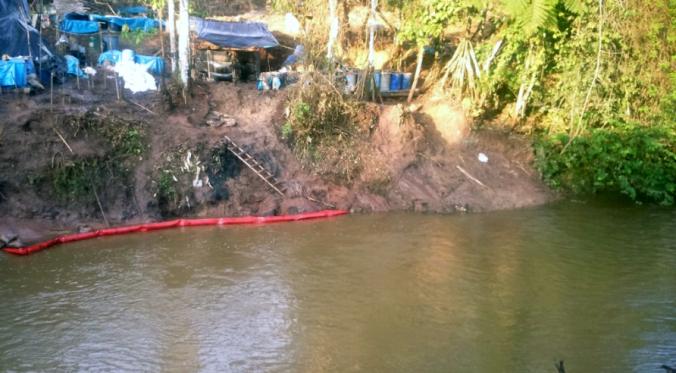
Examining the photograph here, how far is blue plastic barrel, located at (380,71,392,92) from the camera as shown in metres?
19.1

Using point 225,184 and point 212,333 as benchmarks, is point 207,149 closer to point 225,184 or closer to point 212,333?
point 225,184

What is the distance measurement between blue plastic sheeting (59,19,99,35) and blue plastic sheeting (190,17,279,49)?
374cm

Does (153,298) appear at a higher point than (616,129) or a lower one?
lower

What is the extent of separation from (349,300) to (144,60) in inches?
466

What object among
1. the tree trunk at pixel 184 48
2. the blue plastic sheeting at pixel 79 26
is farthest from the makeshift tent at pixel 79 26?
the tree trunk at pixel 184 48

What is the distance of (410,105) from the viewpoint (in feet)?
60.1

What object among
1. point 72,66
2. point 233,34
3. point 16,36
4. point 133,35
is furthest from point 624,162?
point 16,36

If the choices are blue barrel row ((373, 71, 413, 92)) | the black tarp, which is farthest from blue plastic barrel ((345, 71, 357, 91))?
the black tarp

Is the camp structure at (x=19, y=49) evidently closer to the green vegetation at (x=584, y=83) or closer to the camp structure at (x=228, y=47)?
the camp structure at (x=228, y=47)

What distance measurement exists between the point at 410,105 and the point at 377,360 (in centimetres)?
1123

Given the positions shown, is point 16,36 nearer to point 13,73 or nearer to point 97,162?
point 13,73

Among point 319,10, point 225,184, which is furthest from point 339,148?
point 319,10

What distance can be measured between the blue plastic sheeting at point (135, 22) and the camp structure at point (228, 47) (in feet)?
13.6

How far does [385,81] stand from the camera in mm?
19203
